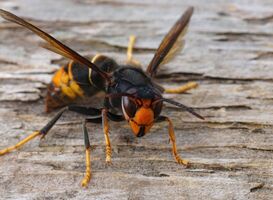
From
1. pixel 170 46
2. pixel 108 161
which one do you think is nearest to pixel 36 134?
pixel 108 161

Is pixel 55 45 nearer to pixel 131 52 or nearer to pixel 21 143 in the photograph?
pixel 21 143

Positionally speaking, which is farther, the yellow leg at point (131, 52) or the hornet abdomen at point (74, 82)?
the yellow leg at point (131, 52)

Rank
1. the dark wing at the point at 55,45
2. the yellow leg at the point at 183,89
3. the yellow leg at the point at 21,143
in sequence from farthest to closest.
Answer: the yellow leg at the point at 183,89 → the yellow leg at the point at 21,143 → the dark wing at the point at 55,45

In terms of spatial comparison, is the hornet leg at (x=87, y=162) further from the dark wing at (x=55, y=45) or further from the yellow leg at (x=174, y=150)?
the yellow leg at (x=174, y=150)

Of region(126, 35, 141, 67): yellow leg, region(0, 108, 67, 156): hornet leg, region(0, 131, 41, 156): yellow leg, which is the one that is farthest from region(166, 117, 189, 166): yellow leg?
region(126, 35, 141, 67): yellow leg

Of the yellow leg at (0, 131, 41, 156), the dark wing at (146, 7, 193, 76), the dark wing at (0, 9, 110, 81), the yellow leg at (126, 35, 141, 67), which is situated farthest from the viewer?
the yellow leg at (126, 35, 141, 67)

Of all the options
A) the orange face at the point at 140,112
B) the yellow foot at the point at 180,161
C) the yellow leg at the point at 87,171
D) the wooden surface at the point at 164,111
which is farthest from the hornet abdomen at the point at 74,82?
the yellow foot at the point at 180,161

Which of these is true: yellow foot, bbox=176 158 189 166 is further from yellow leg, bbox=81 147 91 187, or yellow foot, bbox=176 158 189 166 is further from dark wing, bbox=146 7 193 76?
dark wing, bbox=146 7 193 76

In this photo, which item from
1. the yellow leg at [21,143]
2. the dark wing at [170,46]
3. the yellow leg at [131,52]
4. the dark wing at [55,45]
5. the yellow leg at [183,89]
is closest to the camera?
the dark wing at [55,45]
